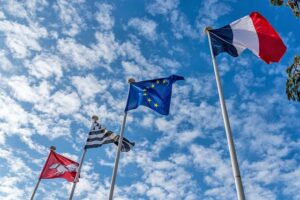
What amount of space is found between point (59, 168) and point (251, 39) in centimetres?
1333

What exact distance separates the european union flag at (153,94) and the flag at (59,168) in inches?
255

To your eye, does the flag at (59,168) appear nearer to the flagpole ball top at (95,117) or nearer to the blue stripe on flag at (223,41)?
the flagpole ball top at (95,117)

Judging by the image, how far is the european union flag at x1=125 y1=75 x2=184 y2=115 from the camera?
13.7m

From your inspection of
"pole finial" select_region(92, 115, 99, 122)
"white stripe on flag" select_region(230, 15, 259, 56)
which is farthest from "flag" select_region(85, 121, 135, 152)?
"white stripe on flag" select_region(230, 15, 259, 56)

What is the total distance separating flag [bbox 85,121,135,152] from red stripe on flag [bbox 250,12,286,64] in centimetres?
801

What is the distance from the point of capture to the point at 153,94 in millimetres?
14141

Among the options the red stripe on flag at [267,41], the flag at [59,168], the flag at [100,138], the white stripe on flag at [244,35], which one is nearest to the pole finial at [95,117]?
the flag at [100,138]

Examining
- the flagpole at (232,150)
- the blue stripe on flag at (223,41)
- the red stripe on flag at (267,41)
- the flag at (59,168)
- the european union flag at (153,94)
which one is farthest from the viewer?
the flag at (59,168)

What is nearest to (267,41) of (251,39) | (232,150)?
(251,39)

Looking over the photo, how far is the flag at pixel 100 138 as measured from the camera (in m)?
15.7

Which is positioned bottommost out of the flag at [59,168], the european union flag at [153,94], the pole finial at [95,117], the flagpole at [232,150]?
the flagpole at [232,150]

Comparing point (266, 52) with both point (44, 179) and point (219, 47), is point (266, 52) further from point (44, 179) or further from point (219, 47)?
point (44, 179)

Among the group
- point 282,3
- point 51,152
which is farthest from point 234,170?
point 51,152

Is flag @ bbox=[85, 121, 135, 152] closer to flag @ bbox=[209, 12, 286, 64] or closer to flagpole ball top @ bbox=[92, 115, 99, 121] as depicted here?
flagpole ball top @ bbox=[92, 115, 99, 121]
